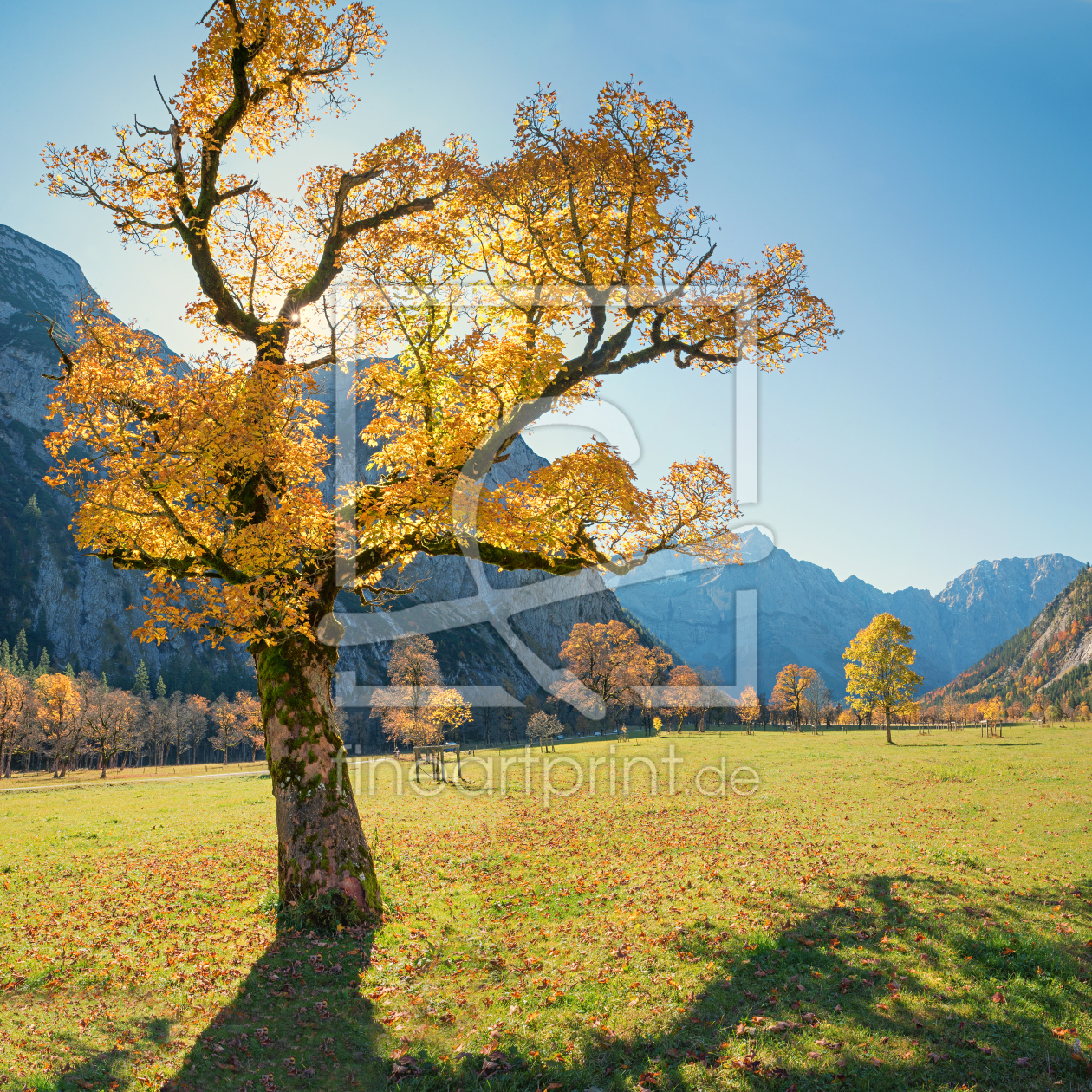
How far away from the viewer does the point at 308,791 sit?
12.3m

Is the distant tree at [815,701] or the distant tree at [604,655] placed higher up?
the distant tree at [604,655]

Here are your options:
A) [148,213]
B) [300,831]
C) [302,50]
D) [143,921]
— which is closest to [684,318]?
[302,50]

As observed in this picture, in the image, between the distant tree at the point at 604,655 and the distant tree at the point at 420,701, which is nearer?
the distant tree at the point at 420,701

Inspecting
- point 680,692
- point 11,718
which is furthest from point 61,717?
point 680,692

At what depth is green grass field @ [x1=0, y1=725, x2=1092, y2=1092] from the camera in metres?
6.71

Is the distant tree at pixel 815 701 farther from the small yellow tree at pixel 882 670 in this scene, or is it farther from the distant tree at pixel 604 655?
the small yellow tree at pixel 882 670

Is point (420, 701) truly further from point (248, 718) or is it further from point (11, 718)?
point (248, 718)

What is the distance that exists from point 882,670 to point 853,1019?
5591 centimetres

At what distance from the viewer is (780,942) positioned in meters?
9.59

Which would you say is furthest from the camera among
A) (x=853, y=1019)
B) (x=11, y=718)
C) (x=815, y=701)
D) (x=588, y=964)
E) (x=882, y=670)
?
(x=815, y=701)

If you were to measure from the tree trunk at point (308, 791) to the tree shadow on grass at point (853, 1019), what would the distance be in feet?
18.7

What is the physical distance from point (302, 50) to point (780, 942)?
1901cm

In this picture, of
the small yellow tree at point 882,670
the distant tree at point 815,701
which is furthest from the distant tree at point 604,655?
the distant tree at point 815,701

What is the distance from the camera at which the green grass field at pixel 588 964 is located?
6715mm
